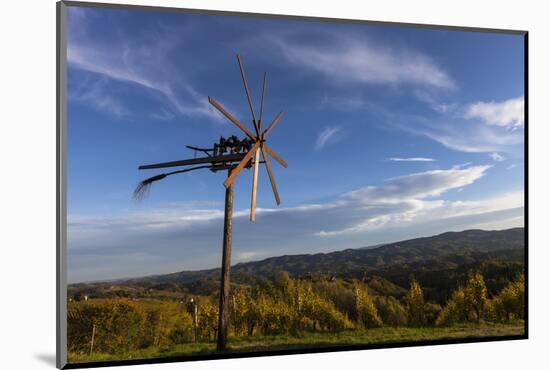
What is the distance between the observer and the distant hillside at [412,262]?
7867 millimetres

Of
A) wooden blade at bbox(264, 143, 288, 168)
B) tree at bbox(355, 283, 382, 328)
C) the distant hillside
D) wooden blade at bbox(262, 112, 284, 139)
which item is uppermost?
wooden blade at bbox(262, 112, 284, 139)

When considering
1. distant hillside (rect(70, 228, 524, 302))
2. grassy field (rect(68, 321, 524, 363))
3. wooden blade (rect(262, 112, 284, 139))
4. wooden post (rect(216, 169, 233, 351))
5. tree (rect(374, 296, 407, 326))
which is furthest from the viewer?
tree (rect(374, 296, 407, 326))

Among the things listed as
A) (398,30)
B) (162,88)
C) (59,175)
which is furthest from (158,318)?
(398,30)

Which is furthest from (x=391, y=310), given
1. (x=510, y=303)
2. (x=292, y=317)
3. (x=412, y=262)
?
(x=510, y=303)

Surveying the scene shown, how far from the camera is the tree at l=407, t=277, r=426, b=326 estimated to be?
8.53 meters

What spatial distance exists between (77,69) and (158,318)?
3081 mm

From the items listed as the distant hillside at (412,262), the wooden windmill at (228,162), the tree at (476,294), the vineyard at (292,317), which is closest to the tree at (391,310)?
the vineyard at (292,317)

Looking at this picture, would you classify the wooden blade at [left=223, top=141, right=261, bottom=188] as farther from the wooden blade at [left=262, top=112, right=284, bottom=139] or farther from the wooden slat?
the wooden blade at [left=262, top=112, right=284, bottom=139]

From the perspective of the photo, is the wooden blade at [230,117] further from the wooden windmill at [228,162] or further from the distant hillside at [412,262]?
the distant hillside at [412,262]

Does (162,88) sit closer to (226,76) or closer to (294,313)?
(226,76)

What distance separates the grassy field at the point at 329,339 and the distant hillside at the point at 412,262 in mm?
618

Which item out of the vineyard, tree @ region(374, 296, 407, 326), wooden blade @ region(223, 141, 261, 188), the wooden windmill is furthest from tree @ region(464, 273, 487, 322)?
wooden blade @ region(223, 141, 261, 188)

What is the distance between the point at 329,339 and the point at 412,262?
173cm

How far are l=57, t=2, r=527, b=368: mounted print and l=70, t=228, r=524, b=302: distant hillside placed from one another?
0.02m
